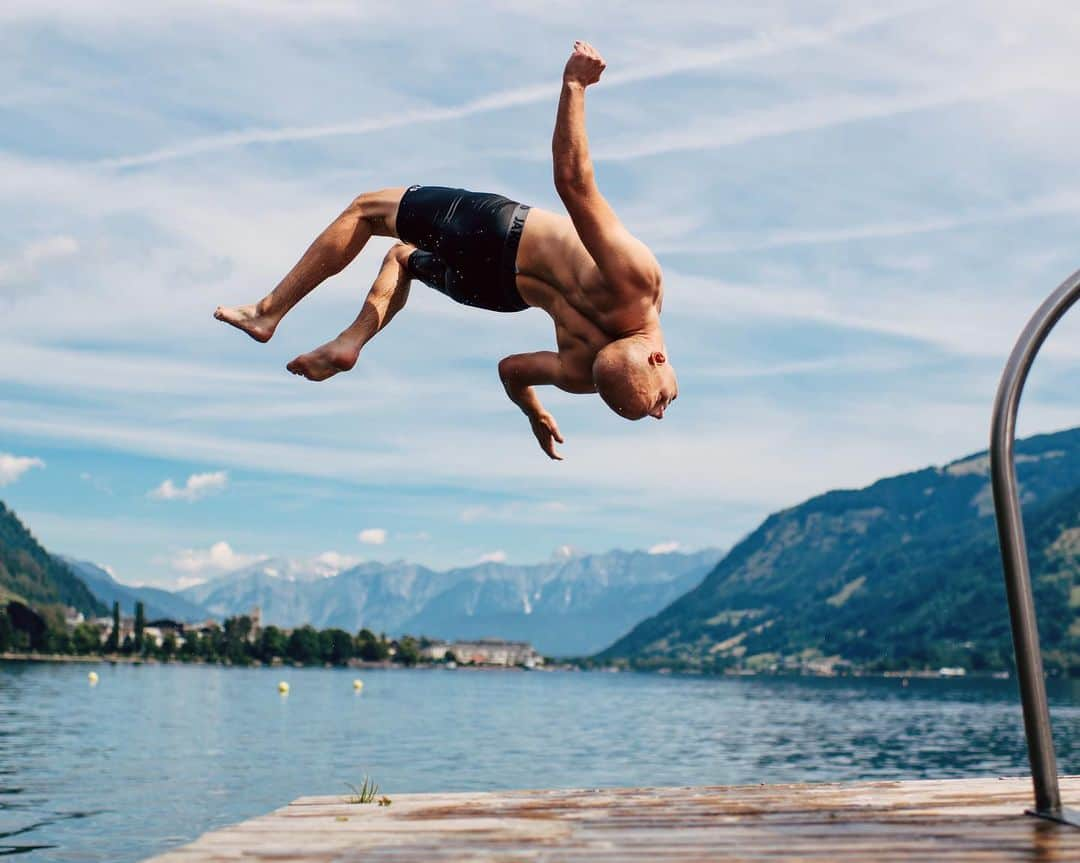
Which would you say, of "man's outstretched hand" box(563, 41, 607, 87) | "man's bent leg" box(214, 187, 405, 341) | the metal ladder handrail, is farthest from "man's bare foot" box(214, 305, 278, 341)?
the metal ladder handrail

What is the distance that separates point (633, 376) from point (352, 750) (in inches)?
3504

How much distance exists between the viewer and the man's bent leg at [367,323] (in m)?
6.73

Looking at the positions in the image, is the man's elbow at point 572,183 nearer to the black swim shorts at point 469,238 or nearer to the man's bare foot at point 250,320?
the black swim shorts at point 469,238

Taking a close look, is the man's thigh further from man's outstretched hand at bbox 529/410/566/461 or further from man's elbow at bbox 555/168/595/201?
man's outstretched hand at bbox 529/410/566/461

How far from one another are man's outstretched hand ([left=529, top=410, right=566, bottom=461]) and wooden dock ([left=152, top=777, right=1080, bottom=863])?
2.10 m

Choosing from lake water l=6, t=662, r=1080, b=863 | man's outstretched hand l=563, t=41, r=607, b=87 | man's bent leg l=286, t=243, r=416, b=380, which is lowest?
lake water l=6, t=662, r=1080, b=863

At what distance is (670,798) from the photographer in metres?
7.34

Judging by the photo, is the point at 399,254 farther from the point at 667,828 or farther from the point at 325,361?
the point at 667,828

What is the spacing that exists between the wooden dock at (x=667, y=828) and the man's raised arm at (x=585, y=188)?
264 cm

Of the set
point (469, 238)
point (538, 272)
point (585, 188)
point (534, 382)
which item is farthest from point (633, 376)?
point (534, 382)

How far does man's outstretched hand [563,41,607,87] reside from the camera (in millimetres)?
5613

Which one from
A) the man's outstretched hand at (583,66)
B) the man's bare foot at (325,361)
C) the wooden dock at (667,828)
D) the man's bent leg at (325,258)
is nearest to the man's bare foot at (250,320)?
the man's bent leg at (325,258)

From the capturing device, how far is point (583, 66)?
5.62 m

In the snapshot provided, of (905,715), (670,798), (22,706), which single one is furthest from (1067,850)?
(905,715)
